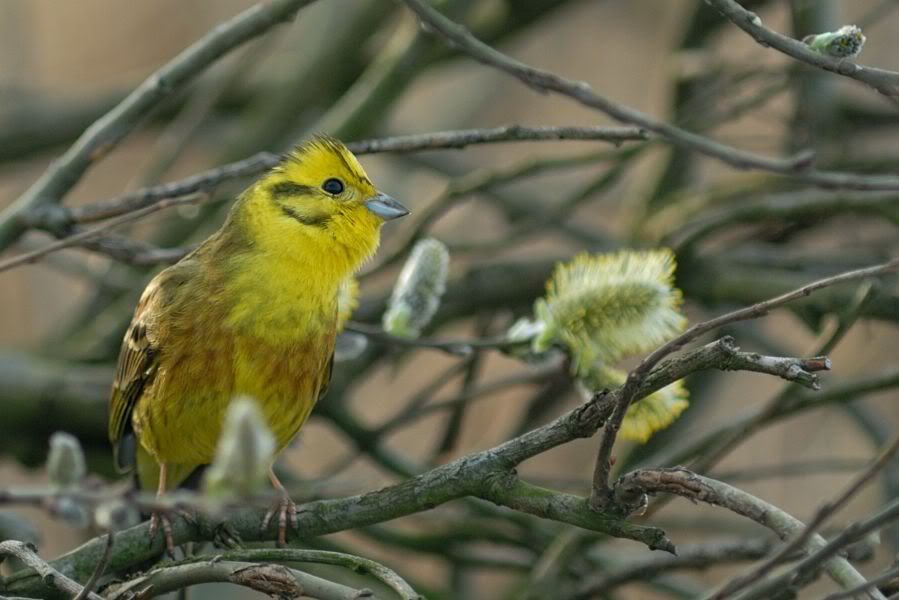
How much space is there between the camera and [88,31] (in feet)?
28.9

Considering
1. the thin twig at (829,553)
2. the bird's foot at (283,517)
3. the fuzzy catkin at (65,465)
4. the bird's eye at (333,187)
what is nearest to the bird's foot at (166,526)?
the bird's foot at (283,517)

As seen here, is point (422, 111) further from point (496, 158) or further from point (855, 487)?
point (855, 487)

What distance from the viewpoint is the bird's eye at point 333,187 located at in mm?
3025

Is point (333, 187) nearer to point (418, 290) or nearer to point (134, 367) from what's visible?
point (418, 290)

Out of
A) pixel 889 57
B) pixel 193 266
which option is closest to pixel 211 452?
pixel 193 266

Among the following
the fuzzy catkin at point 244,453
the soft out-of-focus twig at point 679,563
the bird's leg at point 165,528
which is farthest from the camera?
the soft out-of-focus twig at point 679,563

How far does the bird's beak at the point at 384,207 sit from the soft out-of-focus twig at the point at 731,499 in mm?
1238

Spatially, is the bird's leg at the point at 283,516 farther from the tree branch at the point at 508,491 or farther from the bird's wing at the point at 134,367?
the bird's wing at the point at 134,367

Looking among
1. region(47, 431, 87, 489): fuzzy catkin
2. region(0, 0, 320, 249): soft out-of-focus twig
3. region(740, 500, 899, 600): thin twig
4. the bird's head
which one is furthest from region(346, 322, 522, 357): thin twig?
region(47, 431, 87, 489): fuzzy catkin

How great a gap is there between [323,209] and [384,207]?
0.14 meters

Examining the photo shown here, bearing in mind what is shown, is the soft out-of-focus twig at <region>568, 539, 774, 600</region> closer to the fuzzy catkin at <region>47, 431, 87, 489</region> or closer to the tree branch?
the tree branch

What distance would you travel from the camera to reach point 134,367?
3.08m

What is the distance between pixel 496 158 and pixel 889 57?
2.14 metres

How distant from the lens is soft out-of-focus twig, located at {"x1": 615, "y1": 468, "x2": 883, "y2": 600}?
179 centimetres
